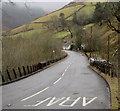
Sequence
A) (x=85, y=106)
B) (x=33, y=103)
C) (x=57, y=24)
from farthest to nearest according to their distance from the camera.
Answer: (x=57, y=24) < (x=33, y=103) < (x=85, y=106)

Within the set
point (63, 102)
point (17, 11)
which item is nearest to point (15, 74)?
point (17, 11)

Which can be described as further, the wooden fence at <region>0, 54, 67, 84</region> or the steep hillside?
the wooden fence at <region>0, 54, 67, 84</region>

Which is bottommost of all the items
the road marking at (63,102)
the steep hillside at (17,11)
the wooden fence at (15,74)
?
the wooden fence at (15,74)

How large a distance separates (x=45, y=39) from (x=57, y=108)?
54.2 metres

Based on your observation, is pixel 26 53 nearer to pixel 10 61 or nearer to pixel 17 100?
→ pixel 10 61

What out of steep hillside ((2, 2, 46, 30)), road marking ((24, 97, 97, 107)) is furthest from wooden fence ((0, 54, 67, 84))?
road marking ((24, 97, 97, 107))

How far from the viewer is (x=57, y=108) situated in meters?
10.6

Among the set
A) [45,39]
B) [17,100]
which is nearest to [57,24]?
[45,39]

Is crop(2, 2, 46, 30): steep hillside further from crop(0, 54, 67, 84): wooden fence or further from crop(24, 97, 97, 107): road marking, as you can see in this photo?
crop(0, 54, 67, 84): wooden fence

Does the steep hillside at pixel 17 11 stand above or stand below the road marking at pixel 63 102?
above

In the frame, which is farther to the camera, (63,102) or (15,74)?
(15,74)

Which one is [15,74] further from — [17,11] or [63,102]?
[63,102]

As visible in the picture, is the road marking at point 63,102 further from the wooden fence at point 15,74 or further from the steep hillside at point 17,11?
the wooden fence at point 15,74

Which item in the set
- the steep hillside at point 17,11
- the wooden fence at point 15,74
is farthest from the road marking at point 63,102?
the wooden fence at point 15,74
